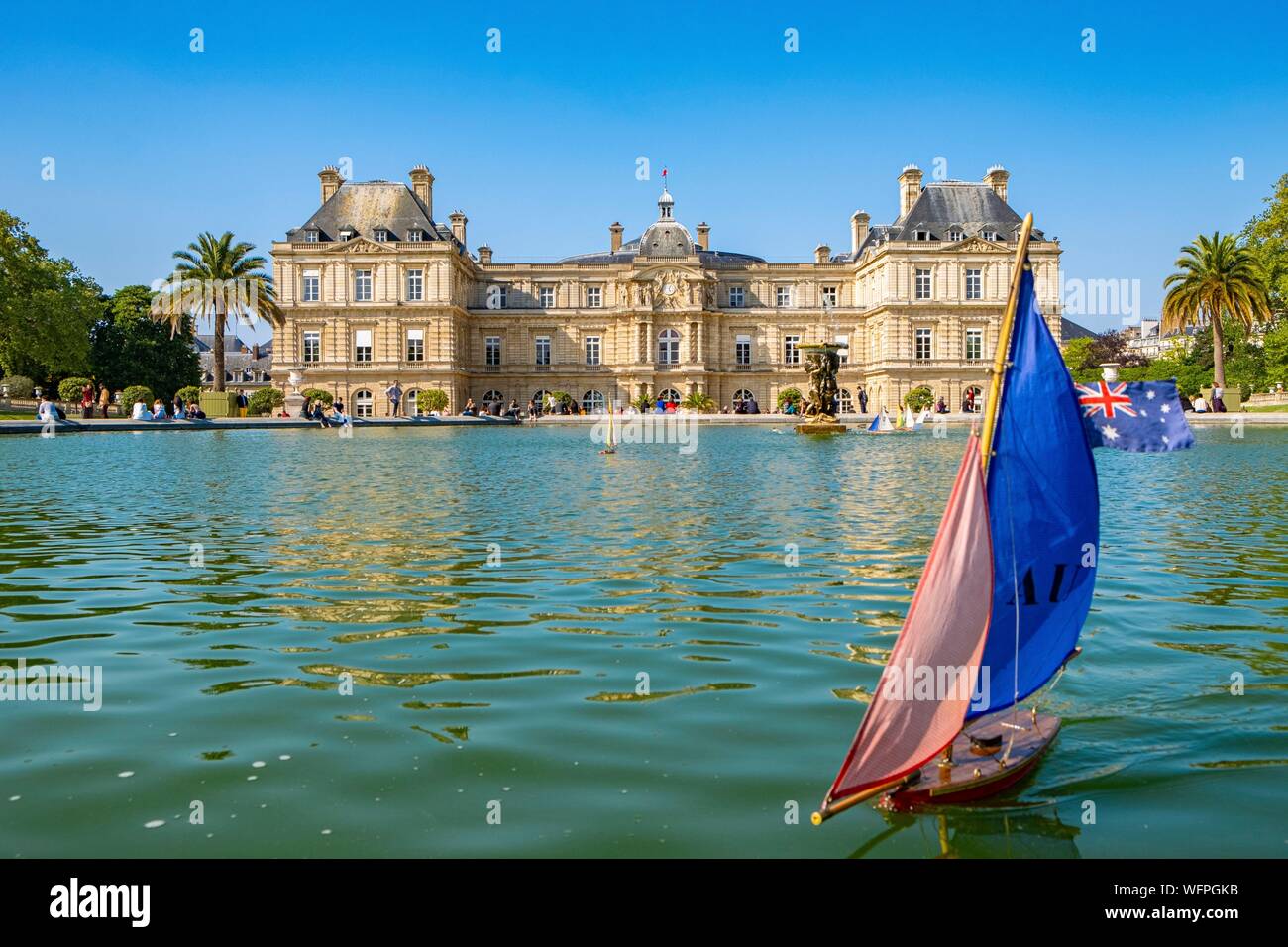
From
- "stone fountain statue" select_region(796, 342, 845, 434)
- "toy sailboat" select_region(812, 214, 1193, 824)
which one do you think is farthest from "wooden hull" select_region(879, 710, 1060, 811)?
"stone fountain statue" select_region(796, 342, 845, 434)

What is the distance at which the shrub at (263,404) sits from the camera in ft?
184

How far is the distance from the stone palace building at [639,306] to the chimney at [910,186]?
105 millimetres

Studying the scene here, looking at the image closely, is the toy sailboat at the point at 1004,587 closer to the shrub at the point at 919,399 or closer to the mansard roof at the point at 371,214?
the shrub at the point at 919,399

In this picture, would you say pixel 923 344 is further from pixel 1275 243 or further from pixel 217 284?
pixel 217 284

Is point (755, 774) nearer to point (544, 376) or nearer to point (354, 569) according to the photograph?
point (354, 569)

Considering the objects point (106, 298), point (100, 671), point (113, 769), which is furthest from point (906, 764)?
point (106, 298)

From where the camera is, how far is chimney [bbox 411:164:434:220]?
72.9 m

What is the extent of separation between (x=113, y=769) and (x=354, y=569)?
208 inches

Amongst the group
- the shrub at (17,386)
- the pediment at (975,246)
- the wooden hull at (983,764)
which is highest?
the pediment at (975,246)

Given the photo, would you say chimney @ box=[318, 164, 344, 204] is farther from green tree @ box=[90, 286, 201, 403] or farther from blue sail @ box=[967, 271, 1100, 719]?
blue sail @ box=[967, 271, 1100, 719]

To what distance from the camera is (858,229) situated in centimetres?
8012

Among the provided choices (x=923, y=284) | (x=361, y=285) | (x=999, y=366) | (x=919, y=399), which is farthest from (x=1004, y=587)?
(x=361, y=285)

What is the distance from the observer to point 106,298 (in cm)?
7506

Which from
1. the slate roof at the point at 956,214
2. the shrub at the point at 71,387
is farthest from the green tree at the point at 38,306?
the slate roof at the point at 956,214
